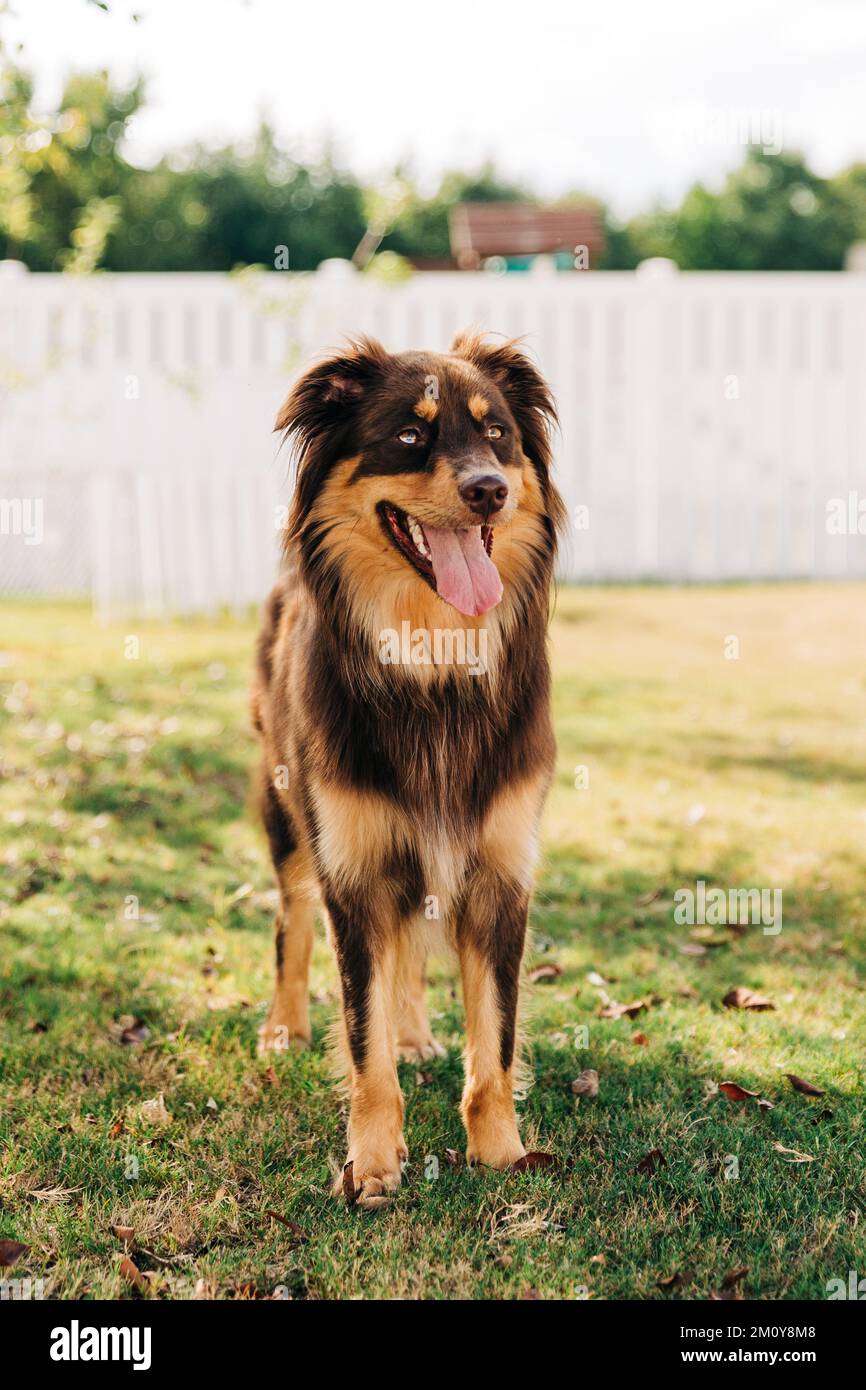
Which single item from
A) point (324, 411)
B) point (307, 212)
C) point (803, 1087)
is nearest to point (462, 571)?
point (324, 411)

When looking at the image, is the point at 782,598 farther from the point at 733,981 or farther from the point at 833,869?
the point at 733,981

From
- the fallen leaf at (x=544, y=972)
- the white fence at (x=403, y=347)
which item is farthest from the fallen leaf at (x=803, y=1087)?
the white fence at (x=403, y=347)

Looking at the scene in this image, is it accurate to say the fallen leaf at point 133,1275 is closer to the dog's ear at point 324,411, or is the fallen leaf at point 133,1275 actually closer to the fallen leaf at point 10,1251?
the fallen leaf at point 10,1251

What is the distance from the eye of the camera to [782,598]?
11.8m

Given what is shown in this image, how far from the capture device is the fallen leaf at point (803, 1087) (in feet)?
12.9

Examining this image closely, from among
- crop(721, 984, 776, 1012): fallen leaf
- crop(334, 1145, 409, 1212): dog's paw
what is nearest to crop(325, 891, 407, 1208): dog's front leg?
crop(334, 1145, 409, 1212): dog's paw

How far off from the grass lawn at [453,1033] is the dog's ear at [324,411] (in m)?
1.80

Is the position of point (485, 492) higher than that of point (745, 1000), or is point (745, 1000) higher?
point (485, 492)

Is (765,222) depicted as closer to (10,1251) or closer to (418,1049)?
(418,1049)

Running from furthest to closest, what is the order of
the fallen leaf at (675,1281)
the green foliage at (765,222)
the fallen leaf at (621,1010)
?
the green foliage at (765,222) → the fallen leaf at (621,1010) → the fallen leaf at (675,1281)

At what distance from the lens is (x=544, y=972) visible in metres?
5.00

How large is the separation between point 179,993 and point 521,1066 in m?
1.42

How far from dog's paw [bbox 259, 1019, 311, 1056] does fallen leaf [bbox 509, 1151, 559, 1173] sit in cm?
104

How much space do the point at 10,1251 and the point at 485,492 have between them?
7.06 feet
